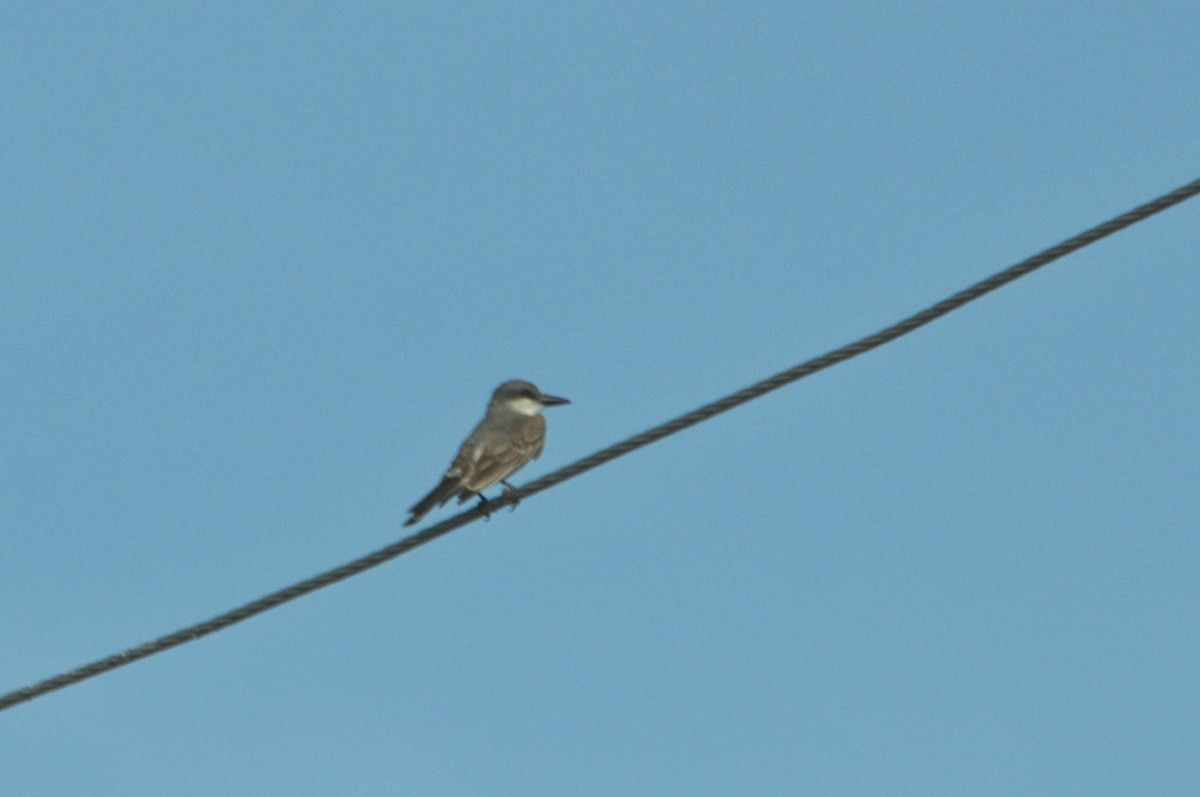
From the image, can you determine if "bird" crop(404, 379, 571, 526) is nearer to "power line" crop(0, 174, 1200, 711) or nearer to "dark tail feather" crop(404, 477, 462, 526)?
"dark tail feather" crop(404, 477, 462, 526)

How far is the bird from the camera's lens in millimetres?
12758

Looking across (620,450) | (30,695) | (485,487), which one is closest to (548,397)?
(485,487)

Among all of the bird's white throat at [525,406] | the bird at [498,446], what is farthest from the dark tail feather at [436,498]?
the bird's white throat at [525,406]

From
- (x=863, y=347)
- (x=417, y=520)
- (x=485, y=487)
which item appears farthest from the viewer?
(x=485, y=487)

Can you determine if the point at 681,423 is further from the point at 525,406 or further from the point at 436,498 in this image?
the point at 525,406

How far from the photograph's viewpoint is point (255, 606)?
8.15 m

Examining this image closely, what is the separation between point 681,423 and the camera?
8516 millimetres

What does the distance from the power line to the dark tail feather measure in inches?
128

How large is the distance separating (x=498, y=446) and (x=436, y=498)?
1442 mm

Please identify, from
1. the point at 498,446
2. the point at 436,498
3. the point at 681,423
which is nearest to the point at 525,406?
the point at 498,446

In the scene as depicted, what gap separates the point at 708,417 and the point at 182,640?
104 inches

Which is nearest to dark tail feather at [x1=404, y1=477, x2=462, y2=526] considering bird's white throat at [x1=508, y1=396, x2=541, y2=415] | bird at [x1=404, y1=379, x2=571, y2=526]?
bird at [x1=404, y1=379, x2=571, y2=526]

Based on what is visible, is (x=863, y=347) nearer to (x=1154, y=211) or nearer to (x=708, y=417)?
(x=708, y=417)

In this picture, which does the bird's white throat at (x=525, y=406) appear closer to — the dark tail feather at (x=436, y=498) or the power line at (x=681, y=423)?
the dark tail feather at (x=436, y=498)
